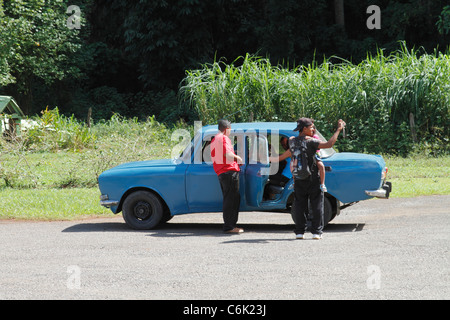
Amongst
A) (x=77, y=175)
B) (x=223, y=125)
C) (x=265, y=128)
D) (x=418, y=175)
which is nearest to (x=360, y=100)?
(x=418, y=175)

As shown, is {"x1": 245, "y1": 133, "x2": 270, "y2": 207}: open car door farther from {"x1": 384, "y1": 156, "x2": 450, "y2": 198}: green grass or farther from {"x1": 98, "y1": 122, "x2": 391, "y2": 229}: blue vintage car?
{"x1": 384, "y1": 156, "x2": 450, "y2": 198}: green grass

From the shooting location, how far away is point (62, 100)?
37.9 m

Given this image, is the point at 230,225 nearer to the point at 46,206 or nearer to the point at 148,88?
the point at 46,206

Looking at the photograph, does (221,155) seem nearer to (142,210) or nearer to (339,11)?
(142,210)

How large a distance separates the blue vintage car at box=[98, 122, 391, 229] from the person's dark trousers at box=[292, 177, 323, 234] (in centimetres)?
52

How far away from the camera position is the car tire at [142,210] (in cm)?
1089

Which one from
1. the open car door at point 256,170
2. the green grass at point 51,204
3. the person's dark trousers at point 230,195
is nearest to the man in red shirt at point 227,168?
the person's dark trousers at point 230,195

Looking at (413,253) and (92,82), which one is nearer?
(413,253)

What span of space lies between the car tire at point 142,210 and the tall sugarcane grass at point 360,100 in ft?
33.7

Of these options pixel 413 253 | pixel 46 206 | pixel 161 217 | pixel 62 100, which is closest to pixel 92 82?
pixel 62 100

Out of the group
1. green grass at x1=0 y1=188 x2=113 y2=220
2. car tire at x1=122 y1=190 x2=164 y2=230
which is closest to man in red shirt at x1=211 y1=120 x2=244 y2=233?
car tire at x1=122 y1=190 x2=164 y2=230

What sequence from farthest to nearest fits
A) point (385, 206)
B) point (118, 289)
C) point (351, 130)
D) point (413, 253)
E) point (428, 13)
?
point (428, 13)
point (351, 130)
point (385, 206)
point (413, 253)
point (118, 289)

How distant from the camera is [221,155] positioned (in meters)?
10.2

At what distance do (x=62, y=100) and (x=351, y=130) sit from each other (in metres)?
20.9
